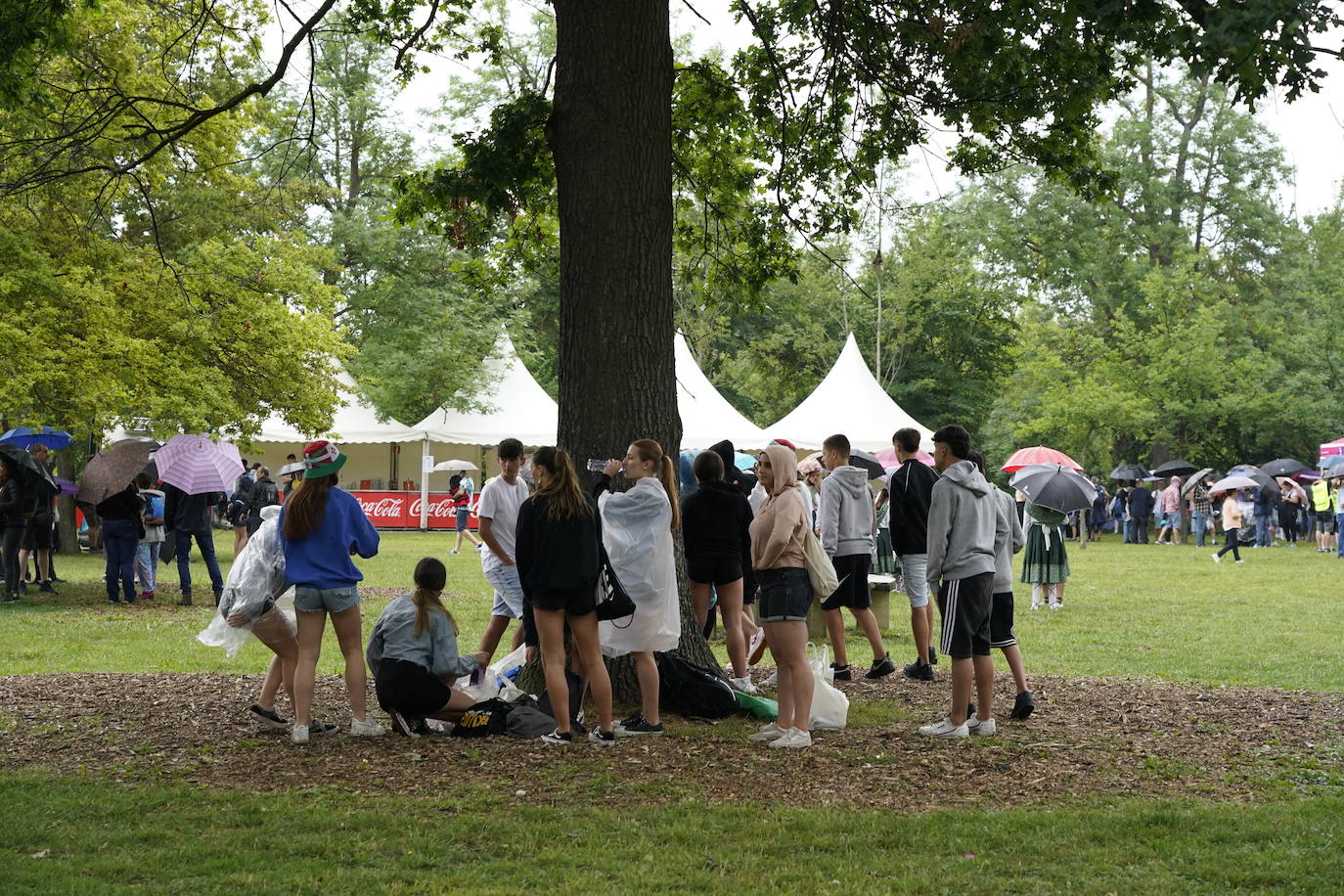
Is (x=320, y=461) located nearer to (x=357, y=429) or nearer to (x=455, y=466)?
(x=357, y=429)

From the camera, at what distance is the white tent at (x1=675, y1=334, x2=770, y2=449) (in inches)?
1293

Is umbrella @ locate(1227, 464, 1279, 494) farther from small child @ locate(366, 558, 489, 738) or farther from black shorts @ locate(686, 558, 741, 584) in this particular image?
small child @ locate(366, 558, 489, 738)

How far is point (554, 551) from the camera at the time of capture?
24.0ft

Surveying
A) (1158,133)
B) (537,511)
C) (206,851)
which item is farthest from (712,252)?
(1158,133)

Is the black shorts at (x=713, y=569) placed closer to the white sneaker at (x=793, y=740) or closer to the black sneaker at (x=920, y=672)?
the white sneaker at (x=793, y=740)

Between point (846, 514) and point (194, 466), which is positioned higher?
point (194, 466)

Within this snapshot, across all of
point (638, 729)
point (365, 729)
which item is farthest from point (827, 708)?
point (365, 729)

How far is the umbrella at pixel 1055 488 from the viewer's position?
14.4 metres

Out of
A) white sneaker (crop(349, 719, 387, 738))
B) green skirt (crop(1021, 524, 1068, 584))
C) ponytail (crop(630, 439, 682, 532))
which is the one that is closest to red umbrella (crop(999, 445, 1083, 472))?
green skirt (crop(1021, 524, 1068, 584))

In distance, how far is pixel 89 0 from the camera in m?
7.90

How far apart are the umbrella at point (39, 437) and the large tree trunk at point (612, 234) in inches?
482

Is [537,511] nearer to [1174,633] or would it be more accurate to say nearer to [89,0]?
[89,0]

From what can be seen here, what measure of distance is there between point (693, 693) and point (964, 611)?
175cm

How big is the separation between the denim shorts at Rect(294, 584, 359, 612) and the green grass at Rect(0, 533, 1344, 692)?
11.3 ft
